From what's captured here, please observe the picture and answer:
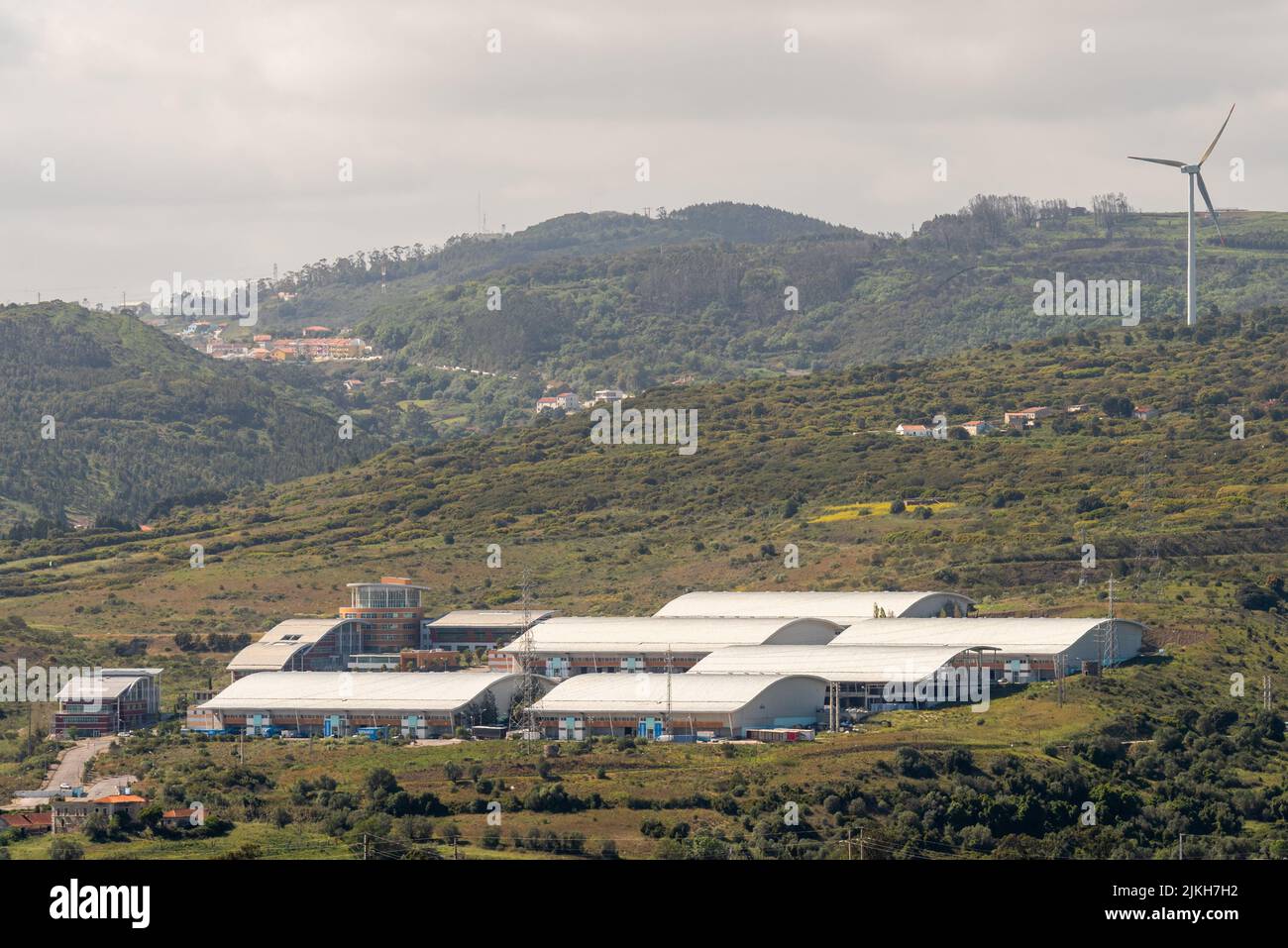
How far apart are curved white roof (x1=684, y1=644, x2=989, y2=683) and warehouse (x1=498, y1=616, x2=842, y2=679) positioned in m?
4.71

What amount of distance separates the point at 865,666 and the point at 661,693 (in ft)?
34.8

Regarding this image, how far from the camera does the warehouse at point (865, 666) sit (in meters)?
95.5

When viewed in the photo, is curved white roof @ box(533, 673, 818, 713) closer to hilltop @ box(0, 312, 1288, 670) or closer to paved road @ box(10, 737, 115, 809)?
paved road @ box(10, 737, 115, 809)

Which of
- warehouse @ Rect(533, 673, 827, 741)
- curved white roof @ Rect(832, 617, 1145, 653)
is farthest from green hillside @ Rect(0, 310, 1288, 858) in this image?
warehouse @ Rect(533, 673, 827, 741)

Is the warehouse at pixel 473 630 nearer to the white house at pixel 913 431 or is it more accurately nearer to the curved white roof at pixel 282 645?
the curved white roof at pixel 282 645

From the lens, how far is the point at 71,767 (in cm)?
8900

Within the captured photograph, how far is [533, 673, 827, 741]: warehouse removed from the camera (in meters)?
89.9

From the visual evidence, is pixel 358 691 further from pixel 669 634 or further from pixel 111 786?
pixel 669 634

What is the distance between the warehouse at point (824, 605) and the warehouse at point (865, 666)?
14.1 meters

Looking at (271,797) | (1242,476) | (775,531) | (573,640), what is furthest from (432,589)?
(271,797)

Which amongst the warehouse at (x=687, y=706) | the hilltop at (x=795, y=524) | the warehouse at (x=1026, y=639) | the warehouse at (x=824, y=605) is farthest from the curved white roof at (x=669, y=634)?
the hilltop at (x=795, y=524)

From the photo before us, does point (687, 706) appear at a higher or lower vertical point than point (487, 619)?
lower

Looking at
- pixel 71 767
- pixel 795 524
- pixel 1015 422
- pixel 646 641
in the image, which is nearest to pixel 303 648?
pixel 646 641
